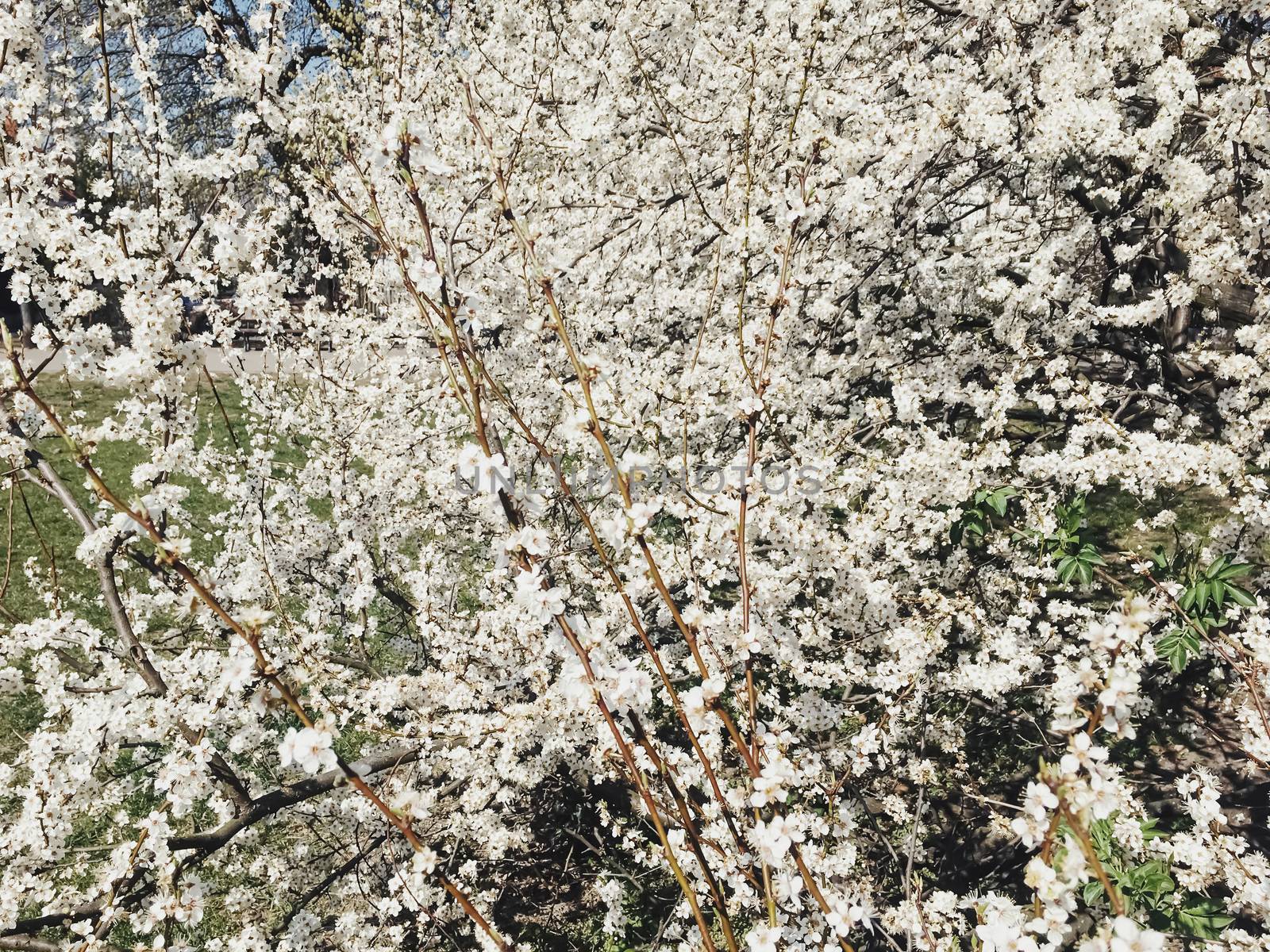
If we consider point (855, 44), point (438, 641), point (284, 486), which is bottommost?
point (438, 641)

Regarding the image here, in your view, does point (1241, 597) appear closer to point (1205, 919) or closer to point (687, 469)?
point (1205, 919)

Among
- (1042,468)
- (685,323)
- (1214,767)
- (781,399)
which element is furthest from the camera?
(685,323)

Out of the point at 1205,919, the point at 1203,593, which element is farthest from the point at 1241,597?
the point at 1205,919

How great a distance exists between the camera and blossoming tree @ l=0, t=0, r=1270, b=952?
2787 millimetres

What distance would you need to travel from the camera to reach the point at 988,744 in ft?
16.4

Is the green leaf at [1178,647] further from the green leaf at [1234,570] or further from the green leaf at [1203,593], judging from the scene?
the green leaf at [1234,570]

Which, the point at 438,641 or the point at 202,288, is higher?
the point at 202,288

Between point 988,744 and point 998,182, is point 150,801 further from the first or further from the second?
point 998,182

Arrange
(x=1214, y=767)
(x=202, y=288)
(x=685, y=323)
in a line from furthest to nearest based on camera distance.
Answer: (x=685, y=323)
(x=1214, y=767)
(x=202, y=288)

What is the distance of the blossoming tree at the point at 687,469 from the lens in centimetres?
279

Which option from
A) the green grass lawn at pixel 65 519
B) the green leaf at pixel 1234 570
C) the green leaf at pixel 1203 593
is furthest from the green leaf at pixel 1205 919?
the green grass lawn at pixel 65 519

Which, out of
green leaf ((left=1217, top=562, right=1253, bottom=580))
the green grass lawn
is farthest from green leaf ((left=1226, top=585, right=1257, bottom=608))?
the green grass lawn

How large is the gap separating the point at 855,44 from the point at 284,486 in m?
4.78

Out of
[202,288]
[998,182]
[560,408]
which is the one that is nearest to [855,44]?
[998,182]
